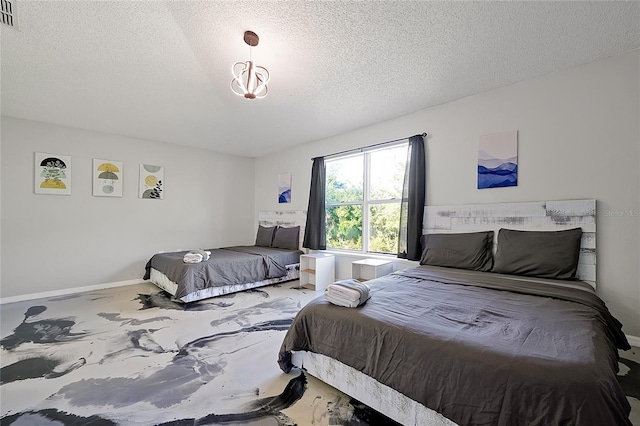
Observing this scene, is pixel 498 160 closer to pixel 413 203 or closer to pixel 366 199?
pixel 413 203

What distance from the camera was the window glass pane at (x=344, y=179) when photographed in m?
4.20

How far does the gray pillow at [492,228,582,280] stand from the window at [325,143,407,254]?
139 cm

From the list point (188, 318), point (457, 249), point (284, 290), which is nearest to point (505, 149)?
point (457, 249)

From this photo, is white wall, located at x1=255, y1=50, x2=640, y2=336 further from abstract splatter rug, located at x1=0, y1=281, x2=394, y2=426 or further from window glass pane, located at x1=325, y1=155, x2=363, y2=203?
abstract splatter rug, located at x1=0, y1=281, x2=394, y2=426

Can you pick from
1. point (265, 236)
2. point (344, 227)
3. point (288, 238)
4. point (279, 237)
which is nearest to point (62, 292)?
point (265, 236)

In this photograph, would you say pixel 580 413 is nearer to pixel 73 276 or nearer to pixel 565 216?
pixel 565 216

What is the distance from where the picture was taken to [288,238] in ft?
15.8

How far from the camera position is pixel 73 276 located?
385cm

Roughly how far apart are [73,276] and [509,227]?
5.84m

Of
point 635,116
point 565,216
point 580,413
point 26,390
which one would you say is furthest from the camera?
point 565,216

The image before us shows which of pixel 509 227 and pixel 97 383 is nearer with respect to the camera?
pixel 97 383

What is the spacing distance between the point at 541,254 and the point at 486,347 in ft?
5.57

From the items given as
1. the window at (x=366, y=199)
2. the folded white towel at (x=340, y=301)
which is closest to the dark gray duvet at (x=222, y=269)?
the window at (x=366, y=199)

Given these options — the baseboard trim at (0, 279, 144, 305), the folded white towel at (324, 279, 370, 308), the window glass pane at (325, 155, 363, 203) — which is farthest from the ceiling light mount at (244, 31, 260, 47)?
the baseboard trim at (0, 279, 144, 305)
